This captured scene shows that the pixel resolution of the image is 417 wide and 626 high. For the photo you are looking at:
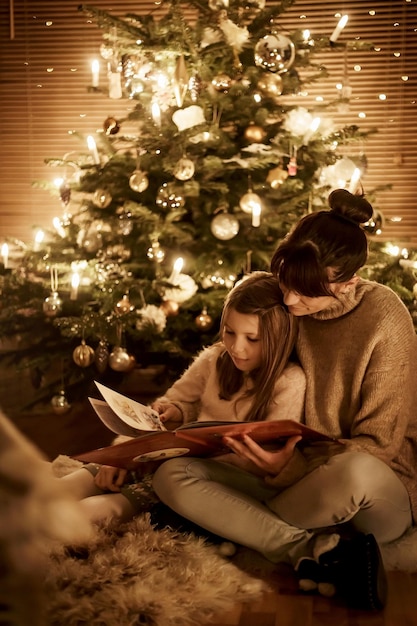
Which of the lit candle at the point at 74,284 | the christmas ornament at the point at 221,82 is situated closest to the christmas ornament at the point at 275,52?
the christmas ornament at the point at 221,82

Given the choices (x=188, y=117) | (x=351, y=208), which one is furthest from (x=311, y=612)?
(x=188, y=117)

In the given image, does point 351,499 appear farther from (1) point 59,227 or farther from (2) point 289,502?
(1) point 59,227

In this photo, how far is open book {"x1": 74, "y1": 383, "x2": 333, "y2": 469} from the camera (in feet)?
5.70

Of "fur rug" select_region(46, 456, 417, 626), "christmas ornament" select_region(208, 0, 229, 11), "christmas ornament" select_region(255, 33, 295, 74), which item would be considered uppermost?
"christmas ornament" select_region(208, 0, 229, 11)

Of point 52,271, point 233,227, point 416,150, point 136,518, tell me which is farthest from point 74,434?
point 416,150

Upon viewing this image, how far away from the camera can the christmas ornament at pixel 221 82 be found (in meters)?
2.86

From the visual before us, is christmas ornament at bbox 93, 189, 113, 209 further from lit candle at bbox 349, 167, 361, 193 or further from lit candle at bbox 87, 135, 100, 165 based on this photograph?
lit candle at bbox 349, 167, 361, 193

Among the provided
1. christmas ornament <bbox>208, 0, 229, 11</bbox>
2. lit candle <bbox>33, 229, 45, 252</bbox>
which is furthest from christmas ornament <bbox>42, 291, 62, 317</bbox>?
christmas ornament <bbox>208, 0, 229, 11</bbox>

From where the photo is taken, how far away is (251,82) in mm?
2986

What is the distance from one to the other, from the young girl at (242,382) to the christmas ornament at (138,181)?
88 cm

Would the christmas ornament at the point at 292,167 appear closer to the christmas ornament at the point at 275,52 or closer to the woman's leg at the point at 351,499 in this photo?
the christmas ornament at the point at 275,52

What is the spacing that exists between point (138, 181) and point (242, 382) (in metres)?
1.03

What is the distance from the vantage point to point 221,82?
9.40 ft

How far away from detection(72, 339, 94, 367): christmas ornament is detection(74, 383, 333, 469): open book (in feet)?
3.01
